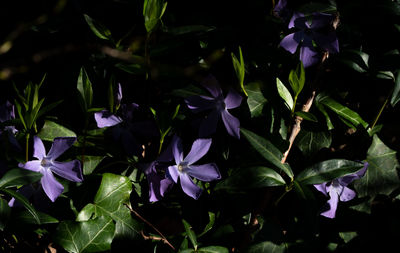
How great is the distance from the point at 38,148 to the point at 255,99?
0.57 meters

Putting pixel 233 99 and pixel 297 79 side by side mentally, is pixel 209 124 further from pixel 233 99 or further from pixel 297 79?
pixel 297 79

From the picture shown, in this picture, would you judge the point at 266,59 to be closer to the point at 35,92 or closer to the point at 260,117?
the point at 260,117

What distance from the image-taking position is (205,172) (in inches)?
42.6

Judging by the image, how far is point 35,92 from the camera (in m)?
1.03

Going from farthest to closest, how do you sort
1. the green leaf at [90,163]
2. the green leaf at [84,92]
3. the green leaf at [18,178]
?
the green leaf at [90,163] → the green leaf at [84,92] → the green leaf at [18,178]

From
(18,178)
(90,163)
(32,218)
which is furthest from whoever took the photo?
(90,163)

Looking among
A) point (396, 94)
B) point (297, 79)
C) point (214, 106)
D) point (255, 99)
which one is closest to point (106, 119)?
point (214, 106)

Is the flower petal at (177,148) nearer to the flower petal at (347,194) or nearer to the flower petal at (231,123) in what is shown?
the flower petal at (231,123)

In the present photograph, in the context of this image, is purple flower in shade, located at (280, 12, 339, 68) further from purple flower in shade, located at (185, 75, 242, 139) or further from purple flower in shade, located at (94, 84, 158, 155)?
purple flower in shade, located at (94, 84, 158, 155)

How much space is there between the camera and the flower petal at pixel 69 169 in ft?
3.34

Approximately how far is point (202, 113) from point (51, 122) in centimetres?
42

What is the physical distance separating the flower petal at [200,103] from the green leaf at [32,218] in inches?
17.6

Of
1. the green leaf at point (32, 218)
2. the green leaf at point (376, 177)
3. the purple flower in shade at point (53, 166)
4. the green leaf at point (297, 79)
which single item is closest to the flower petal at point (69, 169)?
the purple flower in shade at point (53, 166)

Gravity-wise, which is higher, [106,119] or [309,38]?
[309,38]
